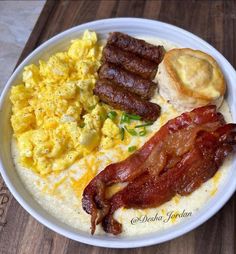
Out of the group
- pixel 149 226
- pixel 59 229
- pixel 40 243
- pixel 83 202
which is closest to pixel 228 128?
pixel 149 226

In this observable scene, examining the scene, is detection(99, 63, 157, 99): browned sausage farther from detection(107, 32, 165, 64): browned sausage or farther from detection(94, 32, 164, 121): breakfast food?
detection(107, 32, 165, 64): browned sausage

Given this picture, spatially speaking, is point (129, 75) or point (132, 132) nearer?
point (132, 132)

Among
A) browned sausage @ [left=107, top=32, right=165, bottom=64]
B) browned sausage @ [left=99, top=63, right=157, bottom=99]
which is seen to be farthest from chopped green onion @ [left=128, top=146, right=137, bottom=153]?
browned sausage @ [left=107, top=32, right=165, bottom=64]

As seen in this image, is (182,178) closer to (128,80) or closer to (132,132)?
(132,132)

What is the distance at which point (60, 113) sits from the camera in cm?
235

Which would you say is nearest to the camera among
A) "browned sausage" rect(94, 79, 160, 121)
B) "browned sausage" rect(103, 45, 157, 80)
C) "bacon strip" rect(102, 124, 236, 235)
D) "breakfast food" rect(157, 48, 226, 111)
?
"bacon strip" rect(102, 124, 236, 235)

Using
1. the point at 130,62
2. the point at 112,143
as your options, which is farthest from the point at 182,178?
the point at 130,62

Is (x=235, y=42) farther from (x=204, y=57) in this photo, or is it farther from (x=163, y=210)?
(x=163, y=210)

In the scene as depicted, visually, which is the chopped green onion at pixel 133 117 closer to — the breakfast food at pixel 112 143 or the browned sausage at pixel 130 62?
the breakfast food at pixel 112 143

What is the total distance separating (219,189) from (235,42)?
1267 mm

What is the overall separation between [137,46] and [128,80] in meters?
0.28

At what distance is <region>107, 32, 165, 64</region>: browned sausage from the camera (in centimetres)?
255

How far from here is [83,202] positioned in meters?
2.09

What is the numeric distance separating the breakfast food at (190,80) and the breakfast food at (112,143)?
0.07 metres
